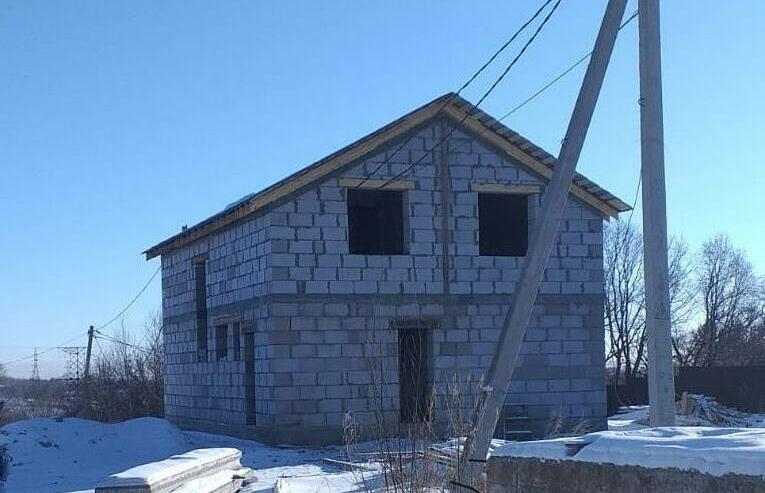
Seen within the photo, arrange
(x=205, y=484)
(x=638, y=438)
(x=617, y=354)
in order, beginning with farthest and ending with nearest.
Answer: (x=617, y=354) < (x=205, y=484) < (x=638, y=438)

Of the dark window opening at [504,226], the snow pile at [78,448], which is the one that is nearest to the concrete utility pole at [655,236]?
the snow pile at [78,448]

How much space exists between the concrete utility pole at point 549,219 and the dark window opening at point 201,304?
14237 millimetres

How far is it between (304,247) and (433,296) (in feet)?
9.73

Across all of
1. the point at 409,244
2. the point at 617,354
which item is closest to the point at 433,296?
the point at 409,244

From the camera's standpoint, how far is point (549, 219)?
36.1 ft

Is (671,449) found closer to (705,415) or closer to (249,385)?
(249,385)

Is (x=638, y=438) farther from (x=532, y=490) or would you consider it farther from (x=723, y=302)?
(x=723, y=302)

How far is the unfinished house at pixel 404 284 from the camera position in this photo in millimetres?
19250

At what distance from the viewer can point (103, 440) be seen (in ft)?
69.9

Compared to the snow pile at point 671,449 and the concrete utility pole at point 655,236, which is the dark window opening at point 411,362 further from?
the snow pile at point 671,449

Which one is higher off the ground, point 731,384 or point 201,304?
point 201,304

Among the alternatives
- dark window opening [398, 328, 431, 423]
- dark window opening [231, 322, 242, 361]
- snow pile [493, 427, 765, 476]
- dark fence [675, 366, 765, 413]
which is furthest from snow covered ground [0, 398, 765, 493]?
dark fence [675, 366, 765, 413]

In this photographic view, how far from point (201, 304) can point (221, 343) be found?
203 cm

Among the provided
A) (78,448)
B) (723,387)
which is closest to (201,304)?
(78,448)
